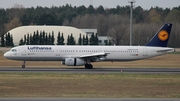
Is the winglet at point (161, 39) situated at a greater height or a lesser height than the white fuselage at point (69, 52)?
greater

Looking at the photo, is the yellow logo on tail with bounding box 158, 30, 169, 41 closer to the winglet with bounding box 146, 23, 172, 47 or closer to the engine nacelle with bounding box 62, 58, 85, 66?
the winglet with bounding box 146, 23, 172, 47

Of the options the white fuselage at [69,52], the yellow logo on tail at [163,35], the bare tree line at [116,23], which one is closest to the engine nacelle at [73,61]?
the white fuselage at [69,52]

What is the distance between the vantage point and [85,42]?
381 feet

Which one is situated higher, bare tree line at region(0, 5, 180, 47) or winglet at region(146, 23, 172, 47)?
bare tree line at region(0, 5, 180, 47)

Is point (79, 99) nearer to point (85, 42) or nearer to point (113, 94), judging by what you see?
point (113, 94)

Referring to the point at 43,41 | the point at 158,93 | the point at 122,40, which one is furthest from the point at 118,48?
the point at 122,40

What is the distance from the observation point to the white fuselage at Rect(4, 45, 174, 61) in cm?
A: 5116

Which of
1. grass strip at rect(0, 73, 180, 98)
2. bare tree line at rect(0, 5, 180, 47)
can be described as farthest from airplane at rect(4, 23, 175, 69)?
bare tree line at rect(0, 5, 180, 47)

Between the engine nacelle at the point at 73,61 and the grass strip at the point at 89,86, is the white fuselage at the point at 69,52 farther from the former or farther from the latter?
the grass strip at the point at 89,86

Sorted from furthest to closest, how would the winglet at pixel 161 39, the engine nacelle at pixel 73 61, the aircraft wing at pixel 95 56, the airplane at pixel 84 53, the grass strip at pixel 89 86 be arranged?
the winglet at pixel 161 39 → the airplane at pixel 84 53 → the aircraft wing at pixel 95 56 → the engine nacelle at pixel 73 61 → the grass strip at pixel 89 86

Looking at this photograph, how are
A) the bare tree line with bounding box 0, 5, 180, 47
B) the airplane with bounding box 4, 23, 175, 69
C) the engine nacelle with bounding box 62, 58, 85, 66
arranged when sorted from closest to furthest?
the engine nacelle with bounding box 62, 58, 85, 66
the airplane with bounding box 4, 23, 175, 69
the bare tree line with bounding box 0, 5, 180, 47

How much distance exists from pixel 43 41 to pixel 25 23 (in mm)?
61832

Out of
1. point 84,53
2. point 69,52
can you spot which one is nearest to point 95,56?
point 84,53

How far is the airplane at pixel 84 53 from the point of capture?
51.1m
